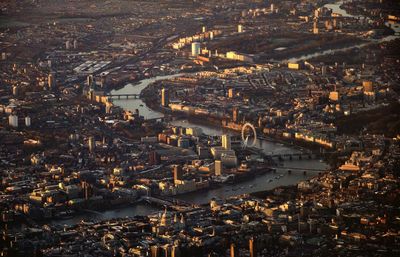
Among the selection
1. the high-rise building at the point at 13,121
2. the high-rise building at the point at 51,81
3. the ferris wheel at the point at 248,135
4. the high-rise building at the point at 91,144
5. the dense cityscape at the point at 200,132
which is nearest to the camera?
the dense cityscape at the point at 200,132

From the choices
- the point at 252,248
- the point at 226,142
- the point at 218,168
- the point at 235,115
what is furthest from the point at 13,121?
the point at 252,248

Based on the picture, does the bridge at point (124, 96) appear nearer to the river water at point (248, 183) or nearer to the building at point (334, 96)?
the river water at point (248, 183)

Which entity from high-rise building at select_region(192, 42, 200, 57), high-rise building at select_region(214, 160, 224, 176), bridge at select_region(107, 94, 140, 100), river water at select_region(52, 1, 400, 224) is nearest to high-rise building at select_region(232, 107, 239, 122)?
river water at select_region(52, 1, 400, 224)

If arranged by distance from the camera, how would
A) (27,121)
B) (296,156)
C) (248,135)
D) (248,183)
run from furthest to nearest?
(27,121) → (248,135) → (296,156) → (248,183)

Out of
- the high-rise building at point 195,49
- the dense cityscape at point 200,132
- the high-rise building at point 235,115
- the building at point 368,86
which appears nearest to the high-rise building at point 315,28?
the dense cityscape at point 200,132

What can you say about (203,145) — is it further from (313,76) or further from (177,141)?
(313,76)

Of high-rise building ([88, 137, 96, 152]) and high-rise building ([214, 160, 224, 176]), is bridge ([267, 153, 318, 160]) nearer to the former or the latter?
high-rise building ([214, 160, 224, 176])

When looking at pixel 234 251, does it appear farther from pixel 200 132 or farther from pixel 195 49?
pixel 195 49

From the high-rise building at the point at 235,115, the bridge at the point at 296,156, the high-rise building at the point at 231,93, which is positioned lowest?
the high-rise building at the point at 231,93
